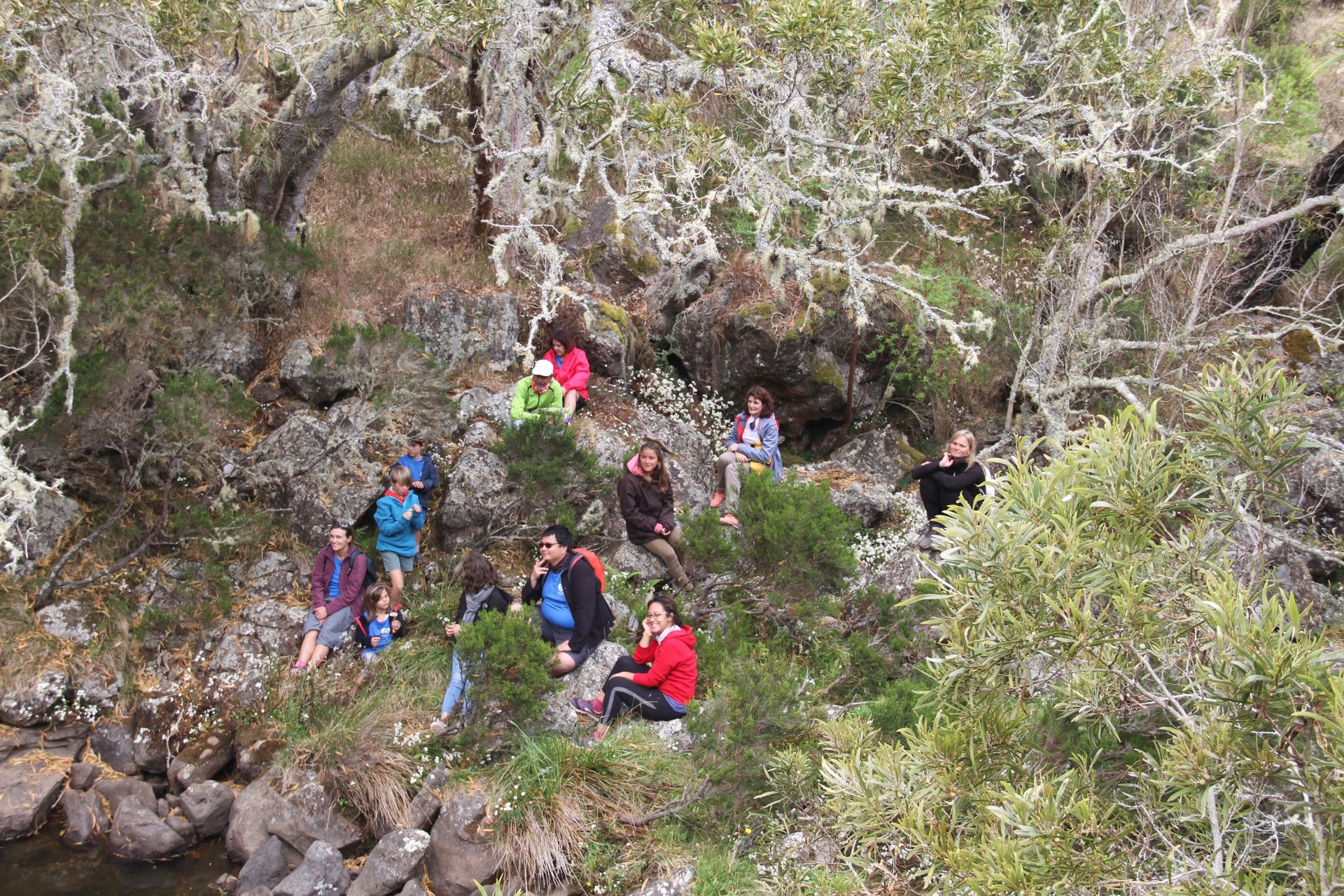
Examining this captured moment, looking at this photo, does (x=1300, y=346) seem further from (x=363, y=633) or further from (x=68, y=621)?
(x=68, y=621)

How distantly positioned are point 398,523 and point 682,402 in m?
3.87

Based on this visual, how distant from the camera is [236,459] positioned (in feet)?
28.4

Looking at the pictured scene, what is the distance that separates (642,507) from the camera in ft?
24.7

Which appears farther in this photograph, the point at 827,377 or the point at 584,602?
the point at 827,377

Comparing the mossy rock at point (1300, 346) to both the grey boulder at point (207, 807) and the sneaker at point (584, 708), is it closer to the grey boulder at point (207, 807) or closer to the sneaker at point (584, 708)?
the sneaker at point (584, 708)

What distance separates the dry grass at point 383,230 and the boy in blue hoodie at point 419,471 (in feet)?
8.85

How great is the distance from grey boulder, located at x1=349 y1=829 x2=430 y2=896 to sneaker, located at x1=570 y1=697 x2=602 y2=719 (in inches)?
49.2

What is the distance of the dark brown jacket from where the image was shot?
24.4 feet

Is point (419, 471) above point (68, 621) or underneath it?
above

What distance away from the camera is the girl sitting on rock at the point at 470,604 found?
6605mm

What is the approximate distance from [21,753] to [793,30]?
24.7 ft

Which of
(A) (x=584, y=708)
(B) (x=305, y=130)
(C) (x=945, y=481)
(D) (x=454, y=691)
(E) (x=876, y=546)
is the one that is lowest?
(E) (x=876, y=546)

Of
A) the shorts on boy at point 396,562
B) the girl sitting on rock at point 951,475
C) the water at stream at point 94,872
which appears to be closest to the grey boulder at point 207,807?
the water at stream at point 94,872

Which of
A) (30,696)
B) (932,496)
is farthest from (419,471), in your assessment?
(932,496)
